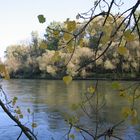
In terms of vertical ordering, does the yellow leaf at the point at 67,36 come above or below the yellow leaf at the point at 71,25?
below

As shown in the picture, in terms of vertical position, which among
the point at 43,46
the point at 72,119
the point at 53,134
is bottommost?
the point at 53,134

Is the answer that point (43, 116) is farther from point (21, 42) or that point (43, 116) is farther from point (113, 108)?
point (21, 42)

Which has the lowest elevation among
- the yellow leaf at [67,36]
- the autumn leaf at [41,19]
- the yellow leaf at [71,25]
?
the yellow leaf at [67,36]

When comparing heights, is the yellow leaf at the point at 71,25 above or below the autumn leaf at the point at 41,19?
below

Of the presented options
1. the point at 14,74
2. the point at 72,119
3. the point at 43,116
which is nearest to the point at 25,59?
the point at 14,74

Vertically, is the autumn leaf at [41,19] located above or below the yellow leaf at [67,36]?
above

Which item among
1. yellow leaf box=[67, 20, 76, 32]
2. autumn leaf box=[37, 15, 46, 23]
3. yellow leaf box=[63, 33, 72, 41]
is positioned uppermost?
autumn leaf box=[37, 15, 46, 23]

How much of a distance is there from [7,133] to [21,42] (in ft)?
178

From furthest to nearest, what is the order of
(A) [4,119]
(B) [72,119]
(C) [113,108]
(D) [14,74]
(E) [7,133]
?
(D) [14,74], (C) [113,108], (A) [4,119], (E) [7,133], (B) [72,119]

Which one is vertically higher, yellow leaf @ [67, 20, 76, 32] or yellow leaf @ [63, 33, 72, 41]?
yellow leaf @ [67, 20, 76, 32]

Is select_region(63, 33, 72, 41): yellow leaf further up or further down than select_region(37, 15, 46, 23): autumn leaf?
further down

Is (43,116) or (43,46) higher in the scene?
(43,46)

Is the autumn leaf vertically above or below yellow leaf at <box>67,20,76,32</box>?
above

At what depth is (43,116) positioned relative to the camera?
17.3 m
